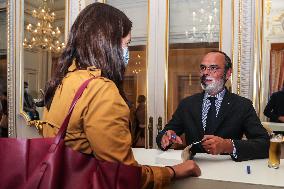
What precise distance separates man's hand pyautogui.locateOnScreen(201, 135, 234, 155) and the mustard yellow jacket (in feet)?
2.40

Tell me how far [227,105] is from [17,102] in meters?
3.21

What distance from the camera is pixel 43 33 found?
458cm

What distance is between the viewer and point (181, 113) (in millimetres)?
2863

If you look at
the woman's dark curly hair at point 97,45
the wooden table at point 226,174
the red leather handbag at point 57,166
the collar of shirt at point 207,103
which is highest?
the woman's dark curly hair at point 97,45

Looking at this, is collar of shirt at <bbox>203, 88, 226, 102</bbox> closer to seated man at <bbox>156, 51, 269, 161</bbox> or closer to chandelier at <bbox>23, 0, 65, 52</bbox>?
seated man at <bbox>156, 51, 269, 161</bbox>

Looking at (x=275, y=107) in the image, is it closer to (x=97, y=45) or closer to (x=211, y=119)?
(x=211, y=119)

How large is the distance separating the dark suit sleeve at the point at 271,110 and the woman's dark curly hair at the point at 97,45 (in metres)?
2.66

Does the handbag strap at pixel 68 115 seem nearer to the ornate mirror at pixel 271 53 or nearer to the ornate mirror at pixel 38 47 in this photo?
the ornate mirror at pixel 271 53

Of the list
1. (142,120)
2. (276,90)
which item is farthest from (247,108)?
(142,120)

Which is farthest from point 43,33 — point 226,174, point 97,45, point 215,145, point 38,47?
point 226,174

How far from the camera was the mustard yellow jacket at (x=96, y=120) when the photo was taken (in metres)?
1.06

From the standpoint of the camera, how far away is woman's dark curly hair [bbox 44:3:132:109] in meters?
1.20

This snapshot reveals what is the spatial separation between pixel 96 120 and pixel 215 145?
34.9 inches

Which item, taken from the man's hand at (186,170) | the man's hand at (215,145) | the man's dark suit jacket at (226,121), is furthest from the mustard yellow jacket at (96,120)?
→ the man's dark suit jacket at (226,121)
